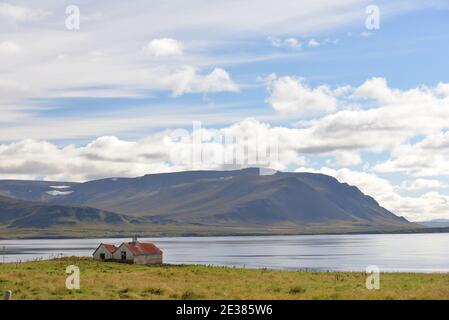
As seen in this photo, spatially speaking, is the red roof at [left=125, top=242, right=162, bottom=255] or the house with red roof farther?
the red roof at [left=125, top=242, right=162, bottom=255]

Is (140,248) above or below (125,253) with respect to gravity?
above

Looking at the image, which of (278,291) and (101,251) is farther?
(101,251)

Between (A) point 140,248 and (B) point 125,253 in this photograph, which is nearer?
(B) point 125,253

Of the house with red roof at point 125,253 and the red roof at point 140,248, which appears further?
the red roof at point 140,248
